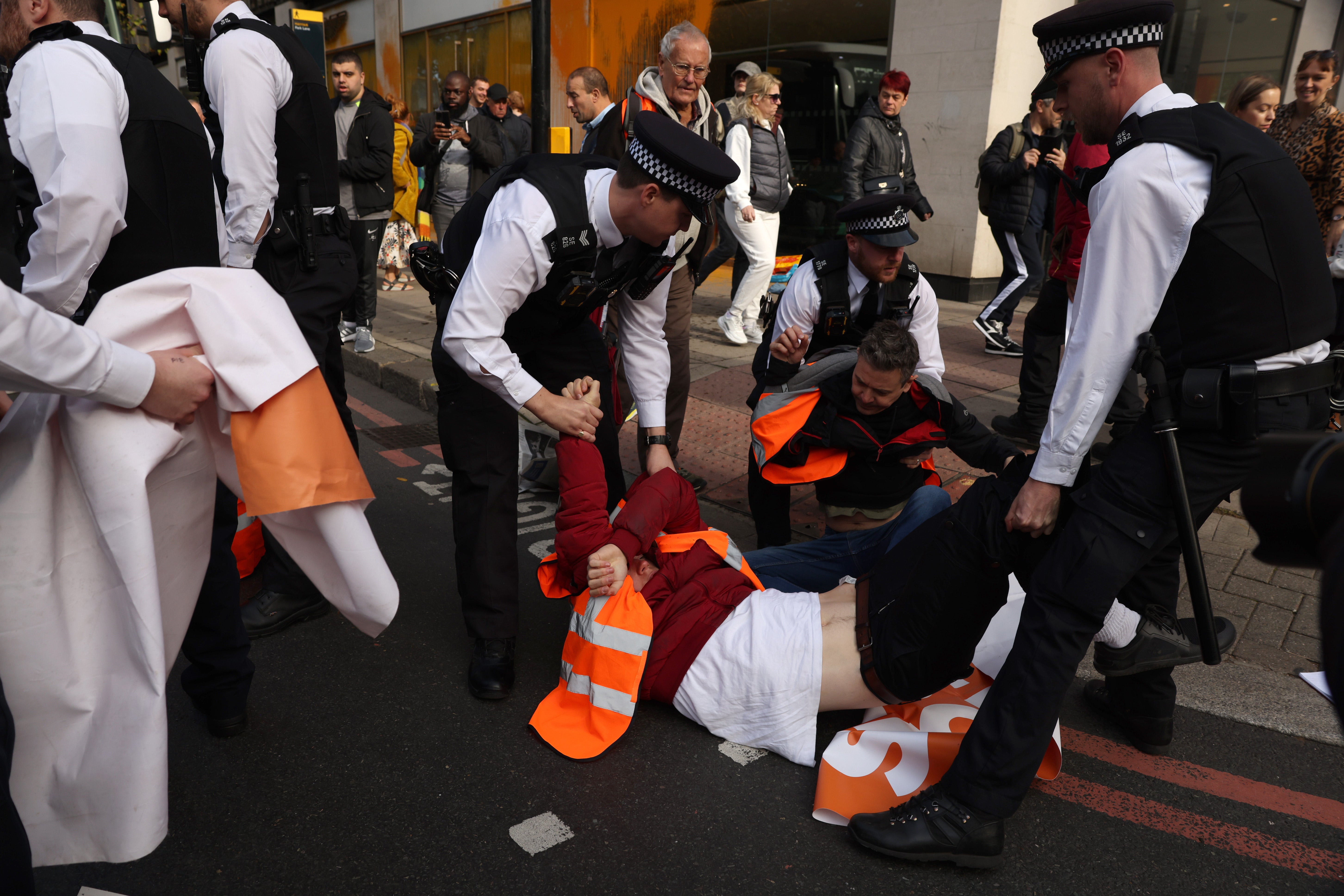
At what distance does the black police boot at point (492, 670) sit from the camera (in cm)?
279

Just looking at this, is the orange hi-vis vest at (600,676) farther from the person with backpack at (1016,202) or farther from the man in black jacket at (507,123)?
the man in black jacket at (507,123)

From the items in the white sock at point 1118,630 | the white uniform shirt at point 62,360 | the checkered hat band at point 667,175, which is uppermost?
the checkered hat band at point 667,175

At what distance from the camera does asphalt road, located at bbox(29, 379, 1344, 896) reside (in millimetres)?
2070

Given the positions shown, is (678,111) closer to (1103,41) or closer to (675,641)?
(1103,41)

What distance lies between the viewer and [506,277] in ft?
8.29

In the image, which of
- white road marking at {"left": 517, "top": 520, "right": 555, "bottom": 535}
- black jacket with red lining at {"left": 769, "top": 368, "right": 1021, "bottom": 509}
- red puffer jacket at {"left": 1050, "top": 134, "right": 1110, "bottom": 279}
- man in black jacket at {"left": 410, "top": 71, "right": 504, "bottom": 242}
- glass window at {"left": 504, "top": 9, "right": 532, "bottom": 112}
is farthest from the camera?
glass window at {"left": 504, "top": 9, "right": 532, "bottom": 112}

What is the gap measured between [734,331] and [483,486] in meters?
4.60

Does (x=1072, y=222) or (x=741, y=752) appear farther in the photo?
(x=1072, y=222)

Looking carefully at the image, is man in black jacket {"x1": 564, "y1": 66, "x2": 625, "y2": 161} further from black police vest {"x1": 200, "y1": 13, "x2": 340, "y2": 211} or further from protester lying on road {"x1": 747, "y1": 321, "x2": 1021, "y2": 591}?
protester lying on road {"x1": 747, "y1": 321, "x2": 1021, "y2": 591}

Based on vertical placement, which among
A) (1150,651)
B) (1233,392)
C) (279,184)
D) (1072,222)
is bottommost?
(1150,651)

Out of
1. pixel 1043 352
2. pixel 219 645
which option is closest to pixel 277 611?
pixel 219 645

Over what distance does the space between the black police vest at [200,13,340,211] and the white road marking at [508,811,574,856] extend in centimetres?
247

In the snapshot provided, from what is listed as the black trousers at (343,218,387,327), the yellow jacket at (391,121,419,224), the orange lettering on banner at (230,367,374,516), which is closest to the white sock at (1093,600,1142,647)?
the orange lettering on banner at (230,367,374,516)

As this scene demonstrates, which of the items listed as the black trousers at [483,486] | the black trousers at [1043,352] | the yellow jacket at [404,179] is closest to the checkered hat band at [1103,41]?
the black trousers at [483,486]
